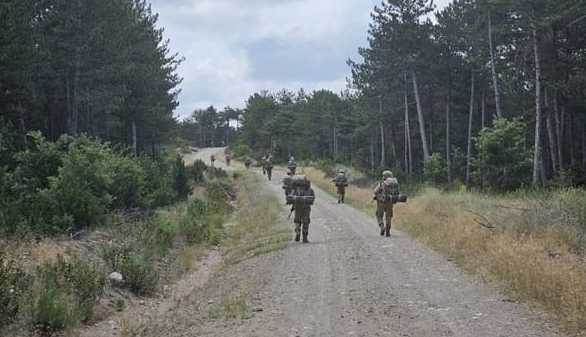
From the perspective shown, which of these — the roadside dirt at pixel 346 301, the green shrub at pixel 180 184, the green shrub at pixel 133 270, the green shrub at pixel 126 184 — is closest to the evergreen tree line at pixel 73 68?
the green shrub at pixel 126 184

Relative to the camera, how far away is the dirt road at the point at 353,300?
772 centimetres

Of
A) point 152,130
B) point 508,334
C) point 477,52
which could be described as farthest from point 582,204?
point 152,130

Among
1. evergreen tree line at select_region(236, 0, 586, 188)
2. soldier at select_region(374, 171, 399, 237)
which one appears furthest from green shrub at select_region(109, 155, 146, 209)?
evergreen tree line at select_region(236, 0, 586, 188)

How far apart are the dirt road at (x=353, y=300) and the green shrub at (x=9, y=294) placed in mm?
2050

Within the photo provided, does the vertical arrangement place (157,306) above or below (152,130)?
below

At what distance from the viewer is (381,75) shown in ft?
166

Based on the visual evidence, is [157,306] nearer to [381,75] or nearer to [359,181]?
[359,181]

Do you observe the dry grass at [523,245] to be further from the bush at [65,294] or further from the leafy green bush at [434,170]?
the leafy green bush at [434,170]

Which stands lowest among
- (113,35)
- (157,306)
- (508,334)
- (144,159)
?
(157,306)

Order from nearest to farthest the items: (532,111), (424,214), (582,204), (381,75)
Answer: (582,204), (424,214), (532,111), (381,75)

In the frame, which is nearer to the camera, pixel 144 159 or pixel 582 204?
pixel 582 204

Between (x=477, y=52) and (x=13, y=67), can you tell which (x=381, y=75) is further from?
(x=13, y=67)

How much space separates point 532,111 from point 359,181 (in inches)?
515

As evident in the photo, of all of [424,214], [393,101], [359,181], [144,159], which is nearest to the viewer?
[424,214]
